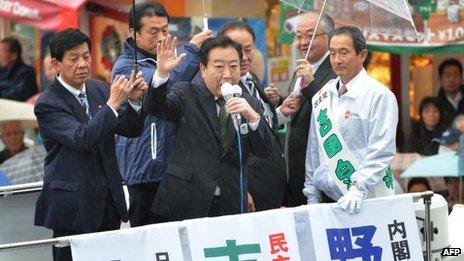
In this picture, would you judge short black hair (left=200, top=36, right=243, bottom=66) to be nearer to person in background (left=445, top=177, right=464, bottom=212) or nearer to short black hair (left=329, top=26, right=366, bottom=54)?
short black hair (left=329, top=26, right=366, bottom=54)

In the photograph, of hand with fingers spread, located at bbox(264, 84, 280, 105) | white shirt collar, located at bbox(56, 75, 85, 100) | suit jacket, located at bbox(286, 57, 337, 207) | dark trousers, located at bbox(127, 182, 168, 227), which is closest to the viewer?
white shirt collar, located at bbox(56, 75, 85, 100)

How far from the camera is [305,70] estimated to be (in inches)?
344

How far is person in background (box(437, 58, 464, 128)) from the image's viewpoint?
1510 centimetres

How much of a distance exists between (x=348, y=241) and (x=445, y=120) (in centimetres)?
735

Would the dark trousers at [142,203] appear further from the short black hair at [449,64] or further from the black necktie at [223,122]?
the short black hair at [449,64]

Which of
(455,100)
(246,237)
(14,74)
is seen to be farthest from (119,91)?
(14,74)

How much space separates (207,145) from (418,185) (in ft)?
15.1

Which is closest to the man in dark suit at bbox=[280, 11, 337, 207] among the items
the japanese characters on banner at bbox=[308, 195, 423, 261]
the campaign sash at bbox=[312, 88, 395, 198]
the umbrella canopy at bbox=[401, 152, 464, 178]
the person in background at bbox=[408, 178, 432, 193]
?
the campaign sash at bbox=[312, 88, 395, 198]

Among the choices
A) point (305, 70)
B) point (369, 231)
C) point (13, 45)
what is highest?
point (13, 45)

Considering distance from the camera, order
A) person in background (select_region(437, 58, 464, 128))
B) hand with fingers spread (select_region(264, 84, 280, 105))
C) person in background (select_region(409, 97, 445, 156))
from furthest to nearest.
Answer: person in background (select_region(437, 58, 464, 128)) → person in background (select_region(409, 97, 445, 156)) → hand with fingers spread (select_region(264, 84, 280, 105))

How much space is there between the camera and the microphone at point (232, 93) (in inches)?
307

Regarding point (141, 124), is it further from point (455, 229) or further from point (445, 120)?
point (445, 120)

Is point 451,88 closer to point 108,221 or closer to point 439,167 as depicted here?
point 439,167

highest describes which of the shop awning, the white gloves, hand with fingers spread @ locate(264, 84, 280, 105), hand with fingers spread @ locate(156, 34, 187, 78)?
the shop awning
